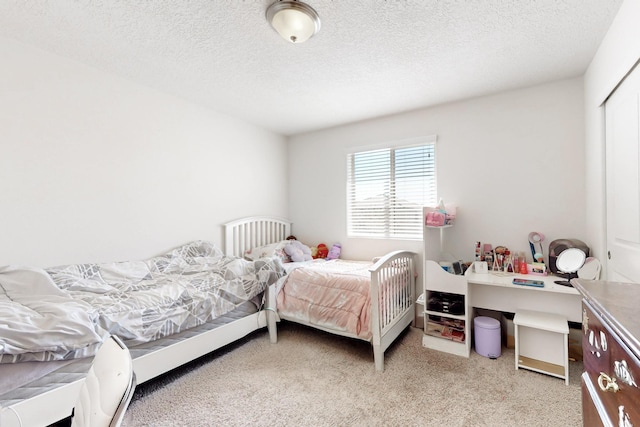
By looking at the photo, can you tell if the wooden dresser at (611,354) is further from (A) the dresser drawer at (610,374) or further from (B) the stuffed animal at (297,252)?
(B) the stuffed animal at (297,252)

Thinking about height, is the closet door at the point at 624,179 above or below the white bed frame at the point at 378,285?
above

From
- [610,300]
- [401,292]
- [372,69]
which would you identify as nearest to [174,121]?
[372,69]

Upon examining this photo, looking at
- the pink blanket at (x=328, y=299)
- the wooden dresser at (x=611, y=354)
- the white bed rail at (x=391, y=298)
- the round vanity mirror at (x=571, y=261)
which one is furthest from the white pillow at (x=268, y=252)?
the wooden dresser at (x=611, y=354)

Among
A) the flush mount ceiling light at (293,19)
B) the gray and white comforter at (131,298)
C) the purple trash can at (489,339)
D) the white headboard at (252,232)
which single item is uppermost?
the flush mount ceiling light at (293,19)

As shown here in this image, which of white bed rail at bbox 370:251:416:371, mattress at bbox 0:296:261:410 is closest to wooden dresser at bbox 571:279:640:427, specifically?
white bed rail at bbox 370:251:416:371

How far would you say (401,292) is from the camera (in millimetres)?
2676

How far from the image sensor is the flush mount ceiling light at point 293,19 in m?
1.58

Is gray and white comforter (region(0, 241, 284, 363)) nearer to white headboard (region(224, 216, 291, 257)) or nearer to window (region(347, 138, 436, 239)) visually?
white headboard (region(224, 216, 291, 257))

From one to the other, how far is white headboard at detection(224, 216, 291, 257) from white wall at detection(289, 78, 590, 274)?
4.06ft

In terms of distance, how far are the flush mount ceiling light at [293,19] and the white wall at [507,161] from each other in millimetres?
1883

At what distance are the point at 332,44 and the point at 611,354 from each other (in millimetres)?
2120

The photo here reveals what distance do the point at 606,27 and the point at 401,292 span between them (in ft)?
7.89

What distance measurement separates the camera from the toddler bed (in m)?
1.28

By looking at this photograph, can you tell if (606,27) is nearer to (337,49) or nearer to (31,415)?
(337,49)
